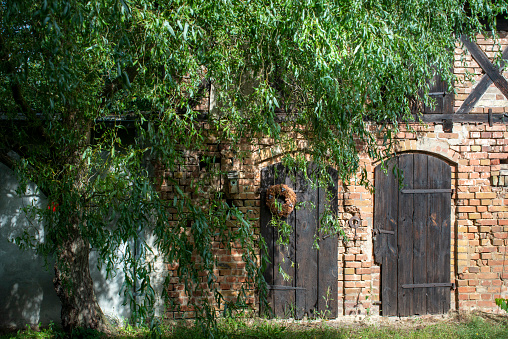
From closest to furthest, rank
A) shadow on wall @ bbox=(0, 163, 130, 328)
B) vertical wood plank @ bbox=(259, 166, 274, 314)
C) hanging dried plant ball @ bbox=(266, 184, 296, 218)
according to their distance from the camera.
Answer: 1. shadow on wall @ bbox=(0, 163, 130, 328)
2. hanging dried plant ball @ bbox=(266, 184, 296, 218)
3. vertical wood plank @ bbox=(259, 166, 274, 314)

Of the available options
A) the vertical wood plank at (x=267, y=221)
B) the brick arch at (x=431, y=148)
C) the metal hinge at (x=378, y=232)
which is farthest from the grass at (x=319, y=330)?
the brick arch at (x=431, y=148)

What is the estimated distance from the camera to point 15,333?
15.4 feet

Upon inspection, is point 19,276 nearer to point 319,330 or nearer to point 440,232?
point 319,330

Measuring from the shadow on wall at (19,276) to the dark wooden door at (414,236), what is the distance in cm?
393

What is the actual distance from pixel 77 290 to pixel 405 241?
4.20m

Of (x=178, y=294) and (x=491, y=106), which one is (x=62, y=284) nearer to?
(x=178, y=294)

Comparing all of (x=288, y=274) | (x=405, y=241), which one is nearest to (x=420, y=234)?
(x=405, y=241)

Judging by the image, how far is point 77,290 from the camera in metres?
4.26

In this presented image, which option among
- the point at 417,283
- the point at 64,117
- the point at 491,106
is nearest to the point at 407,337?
the point at 417,283

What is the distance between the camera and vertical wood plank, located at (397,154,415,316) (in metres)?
5.26

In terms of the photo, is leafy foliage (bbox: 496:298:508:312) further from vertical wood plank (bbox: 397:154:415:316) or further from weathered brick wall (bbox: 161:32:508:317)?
vertical wood plank (bbox: 397:154:415:316)

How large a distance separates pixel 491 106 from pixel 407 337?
3.33 meters

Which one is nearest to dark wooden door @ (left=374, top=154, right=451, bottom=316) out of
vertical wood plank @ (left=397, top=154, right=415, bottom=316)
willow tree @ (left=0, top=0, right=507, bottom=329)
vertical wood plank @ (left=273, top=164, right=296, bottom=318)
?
vertical wood plank @ (left=397, top=154, right=415, bottom=316)

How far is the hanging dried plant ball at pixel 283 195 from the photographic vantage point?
4.93m
